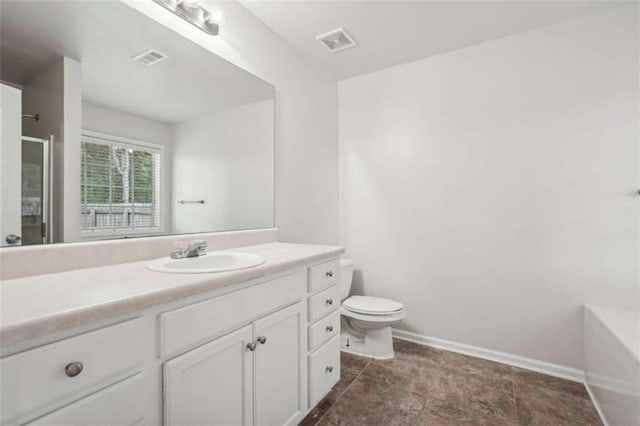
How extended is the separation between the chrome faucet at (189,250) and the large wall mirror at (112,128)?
0.14 m

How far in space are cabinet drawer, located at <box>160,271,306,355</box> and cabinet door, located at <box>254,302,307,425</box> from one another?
65 mm

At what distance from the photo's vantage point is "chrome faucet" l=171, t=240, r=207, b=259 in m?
1.31

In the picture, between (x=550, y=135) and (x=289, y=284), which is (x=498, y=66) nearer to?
(x=550, y=135)

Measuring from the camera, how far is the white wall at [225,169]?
150 cm

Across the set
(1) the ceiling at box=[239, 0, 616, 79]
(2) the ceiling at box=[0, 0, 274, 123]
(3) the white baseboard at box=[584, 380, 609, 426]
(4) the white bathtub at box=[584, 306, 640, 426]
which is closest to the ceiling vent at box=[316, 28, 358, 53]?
(1) the ceiling at box=[239, 0, 616, 79]

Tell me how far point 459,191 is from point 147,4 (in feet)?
7.28

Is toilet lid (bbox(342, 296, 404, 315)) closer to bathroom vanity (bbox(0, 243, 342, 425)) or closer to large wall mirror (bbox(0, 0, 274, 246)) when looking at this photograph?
bathroom vanity (bbox(0, 243, 342, 425))

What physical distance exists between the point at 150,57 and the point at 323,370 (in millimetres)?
1751

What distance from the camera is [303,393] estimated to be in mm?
1390

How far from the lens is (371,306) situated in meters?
2.19

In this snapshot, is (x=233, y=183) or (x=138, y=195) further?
(x=233, y=183)

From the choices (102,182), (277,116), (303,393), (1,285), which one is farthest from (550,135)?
(1,285)

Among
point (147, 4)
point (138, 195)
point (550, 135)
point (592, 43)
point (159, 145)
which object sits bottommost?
point (138, 195)

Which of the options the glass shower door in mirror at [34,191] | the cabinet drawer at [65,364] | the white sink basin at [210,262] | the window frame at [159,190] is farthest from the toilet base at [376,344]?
the glass shower door in mirror at [34,191]
